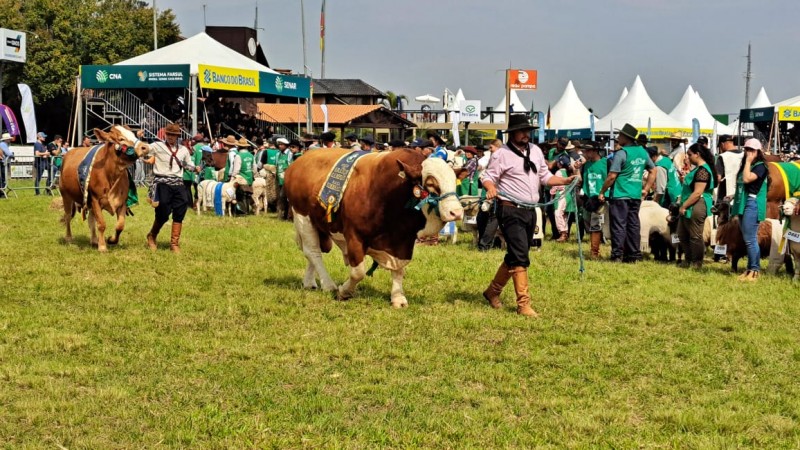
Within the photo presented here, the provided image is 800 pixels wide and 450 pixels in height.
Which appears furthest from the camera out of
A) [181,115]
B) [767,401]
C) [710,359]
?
[181,115]

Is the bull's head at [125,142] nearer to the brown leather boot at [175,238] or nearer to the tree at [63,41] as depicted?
the brown leather boot at [175,238]

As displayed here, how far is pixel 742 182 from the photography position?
11.7 meters

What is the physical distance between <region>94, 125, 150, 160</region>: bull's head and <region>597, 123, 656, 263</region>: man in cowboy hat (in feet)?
22.3

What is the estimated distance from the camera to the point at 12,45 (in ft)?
112

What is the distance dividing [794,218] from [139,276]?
27.4 feet

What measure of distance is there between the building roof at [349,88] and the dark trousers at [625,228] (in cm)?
6071

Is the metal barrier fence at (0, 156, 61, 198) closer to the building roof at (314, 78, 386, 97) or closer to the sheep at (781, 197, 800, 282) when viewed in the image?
the sheep at (781, 197, 800, 282)

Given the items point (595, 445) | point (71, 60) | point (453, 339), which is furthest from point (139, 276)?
point (71, 60)

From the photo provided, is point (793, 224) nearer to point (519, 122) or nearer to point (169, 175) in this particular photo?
point (519, 122)

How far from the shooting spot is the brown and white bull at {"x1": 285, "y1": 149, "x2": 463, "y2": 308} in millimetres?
8773

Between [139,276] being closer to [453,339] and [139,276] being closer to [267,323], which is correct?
[267,323]

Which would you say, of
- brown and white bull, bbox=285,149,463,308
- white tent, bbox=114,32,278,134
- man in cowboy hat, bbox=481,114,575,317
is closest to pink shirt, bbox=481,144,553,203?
man in cowboy hat, bbox=481,114,575,317

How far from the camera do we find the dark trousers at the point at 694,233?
1261 cm

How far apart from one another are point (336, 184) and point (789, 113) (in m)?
42.0
